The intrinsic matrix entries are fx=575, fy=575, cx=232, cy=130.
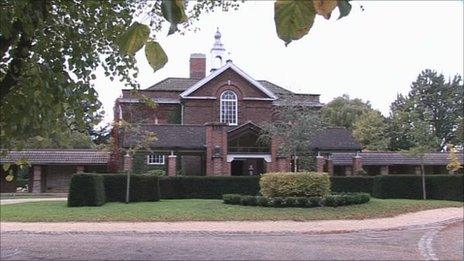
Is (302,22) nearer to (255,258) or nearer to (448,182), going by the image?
(255,258)

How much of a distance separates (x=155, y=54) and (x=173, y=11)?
357 millimetres

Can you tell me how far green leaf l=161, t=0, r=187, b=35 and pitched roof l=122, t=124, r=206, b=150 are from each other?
3603 centimetres

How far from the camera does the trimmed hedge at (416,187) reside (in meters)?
Result: 30.3

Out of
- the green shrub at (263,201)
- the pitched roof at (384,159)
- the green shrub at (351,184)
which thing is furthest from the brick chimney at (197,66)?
the green shrub at (263,201)

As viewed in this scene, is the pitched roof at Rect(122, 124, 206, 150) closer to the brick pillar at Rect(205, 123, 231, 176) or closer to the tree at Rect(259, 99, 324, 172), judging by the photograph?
the brick pillar at Rect(205, 123, 231, 176)

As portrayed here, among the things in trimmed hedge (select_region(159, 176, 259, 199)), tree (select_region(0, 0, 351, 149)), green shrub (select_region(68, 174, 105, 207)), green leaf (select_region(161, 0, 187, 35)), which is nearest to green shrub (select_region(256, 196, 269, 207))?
trimmed hedge (select_region(159, 176, 259, 199))

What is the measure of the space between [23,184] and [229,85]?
20232mm

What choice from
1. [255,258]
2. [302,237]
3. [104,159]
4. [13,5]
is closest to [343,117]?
[104,159]

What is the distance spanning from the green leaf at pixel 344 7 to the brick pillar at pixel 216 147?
34.8 metres

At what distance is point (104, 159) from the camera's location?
43844 millimetres

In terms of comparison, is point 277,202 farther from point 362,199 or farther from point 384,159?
point 384,159

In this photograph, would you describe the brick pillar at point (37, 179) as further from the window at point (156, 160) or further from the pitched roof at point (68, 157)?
the window at point (156, 160)

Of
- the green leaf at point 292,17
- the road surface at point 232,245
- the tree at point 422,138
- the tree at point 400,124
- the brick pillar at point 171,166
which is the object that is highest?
the tree at point 400,124

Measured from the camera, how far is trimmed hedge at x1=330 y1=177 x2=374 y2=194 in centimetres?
3070
